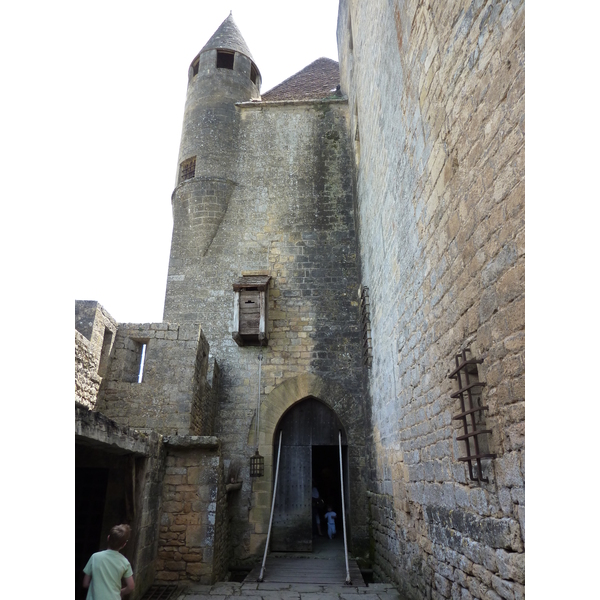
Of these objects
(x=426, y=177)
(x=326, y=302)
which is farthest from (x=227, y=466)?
(x=426, y=177)

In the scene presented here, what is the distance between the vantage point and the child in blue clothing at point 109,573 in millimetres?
2955

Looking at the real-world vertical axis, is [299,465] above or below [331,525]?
above

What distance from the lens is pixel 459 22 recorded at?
11.5ft

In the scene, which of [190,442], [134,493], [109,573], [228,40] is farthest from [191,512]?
[228,40]

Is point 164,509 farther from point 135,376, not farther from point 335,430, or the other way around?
point 335,430

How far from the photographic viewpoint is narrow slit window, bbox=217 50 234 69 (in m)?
11.6

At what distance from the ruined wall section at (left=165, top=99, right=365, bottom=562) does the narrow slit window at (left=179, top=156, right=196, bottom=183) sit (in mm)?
932

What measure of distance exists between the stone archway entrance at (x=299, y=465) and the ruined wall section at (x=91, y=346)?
10.9ft

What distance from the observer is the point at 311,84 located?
12898 mm

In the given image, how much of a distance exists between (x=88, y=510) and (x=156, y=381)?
214 cm

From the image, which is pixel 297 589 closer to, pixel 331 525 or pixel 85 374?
pixel 85 374

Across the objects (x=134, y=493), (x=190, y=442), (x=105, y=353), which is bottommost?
(x=134, y=493)

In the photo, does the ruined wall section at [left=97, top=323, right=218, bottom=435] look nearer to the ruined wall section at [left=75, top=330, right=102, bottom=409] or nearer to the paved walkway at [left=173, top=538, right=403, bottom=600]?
the ruined wall section at [left=75, top=330, right=102, bottom=409]

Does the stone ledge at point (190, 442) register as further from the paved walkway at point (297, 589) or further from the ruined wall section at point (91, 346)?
the paved walkway at point (297, 589)
